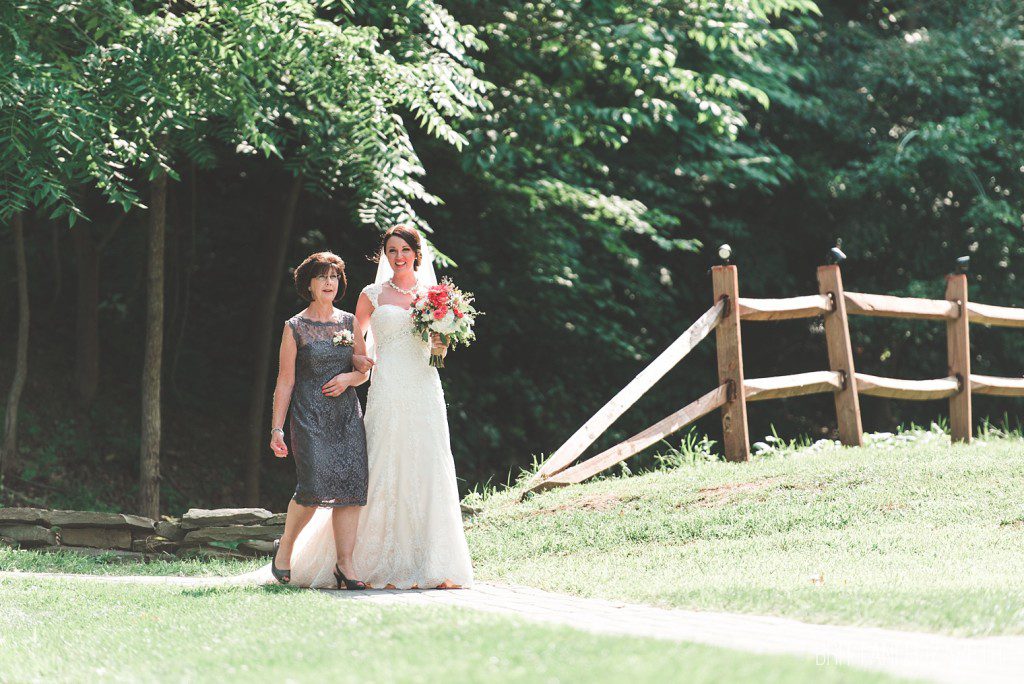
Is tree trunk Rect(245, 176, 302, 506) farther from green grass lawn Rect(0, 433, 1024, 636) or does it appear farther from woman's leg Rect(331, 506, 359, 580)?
woman's leg Rect(331, 506, 359, 580)

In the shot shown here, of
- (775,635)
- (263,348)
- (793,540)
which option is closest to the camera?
(775,635)

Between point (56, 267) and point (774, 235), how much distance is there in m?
9.73

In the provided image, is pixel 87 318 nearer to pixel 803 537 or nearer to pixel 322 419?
pixel 322 419

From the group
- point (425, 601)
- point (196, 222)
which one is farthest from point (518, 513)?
point (196, 222)

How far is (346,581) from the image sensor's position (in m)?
6.82

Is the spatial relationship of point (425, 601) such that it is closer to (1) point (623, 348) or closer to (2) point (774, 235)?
(1) point (623, 348)

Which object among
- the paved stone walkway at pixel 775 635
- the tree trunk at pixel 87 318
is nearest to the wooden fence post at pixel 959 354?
the paved stone walkway at pixel 775 635

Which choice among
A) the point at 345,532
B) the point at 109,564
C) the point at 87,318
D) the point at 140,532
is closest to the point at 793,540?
the point at 345,532

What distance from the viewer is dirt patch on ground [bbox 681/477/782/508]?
351 inches

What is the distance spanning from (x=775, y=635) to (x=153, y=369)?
7048 mm

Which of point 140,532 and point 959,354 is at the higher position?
point 959,354

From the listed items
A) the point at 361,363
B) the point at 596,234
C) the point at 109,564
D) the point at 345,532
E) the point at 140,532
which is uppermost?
the point at 596,234

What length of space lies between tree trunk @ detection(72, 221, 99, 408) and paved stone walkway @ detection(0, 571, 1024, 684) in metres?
8.31

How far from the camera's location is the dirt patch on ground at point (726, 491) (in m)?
8.92
